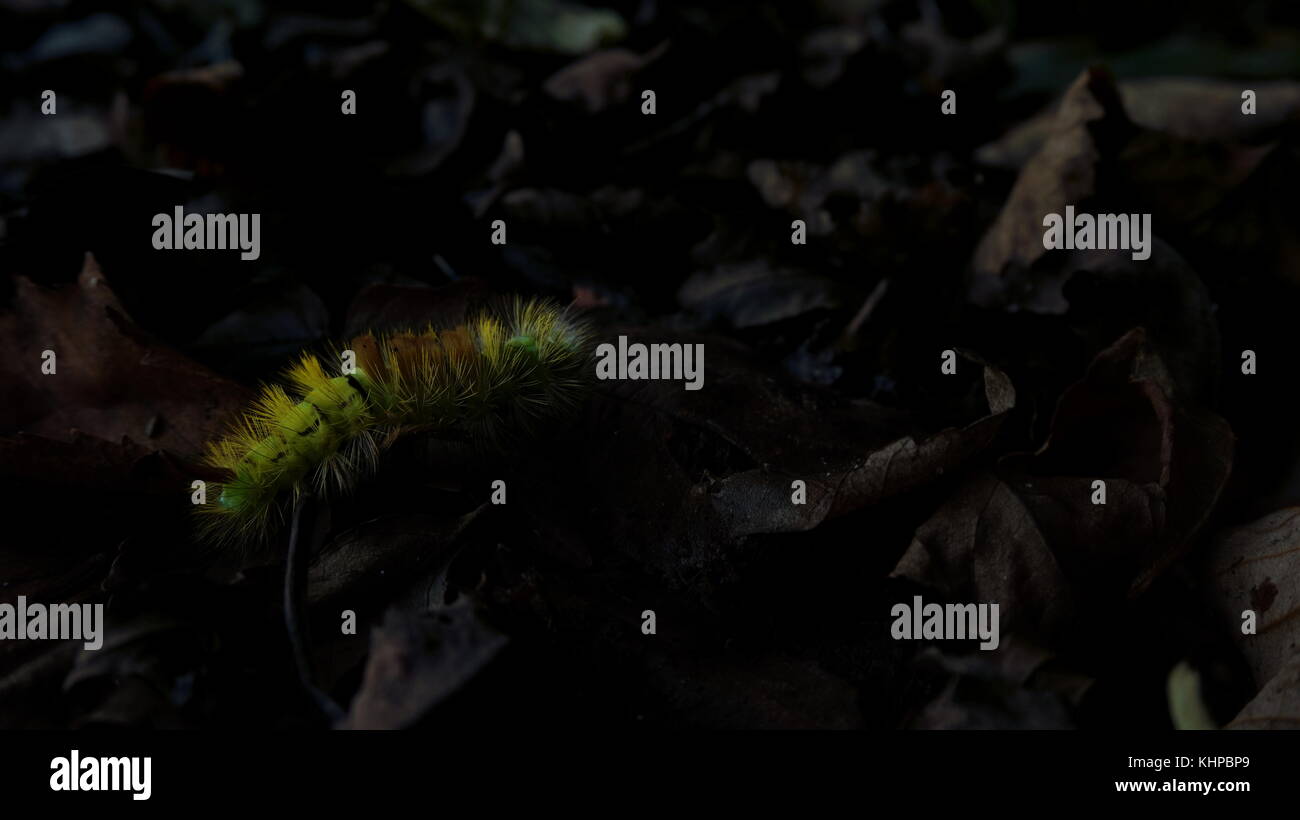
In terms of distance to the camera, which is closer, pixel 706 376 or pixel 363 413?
pixel 363 413

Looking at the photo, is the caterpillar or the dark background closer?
the dark background

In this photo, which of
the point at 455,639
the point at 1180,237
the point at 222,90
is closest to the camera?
the point at 455,639

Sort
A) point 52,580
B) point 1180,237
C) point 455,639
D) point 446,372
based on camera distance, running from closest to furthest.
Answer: point 455,639 → point 52,580 → point 446,372 → point 1180,237

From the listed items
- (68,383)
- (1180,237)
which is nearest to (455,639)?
(68,383)

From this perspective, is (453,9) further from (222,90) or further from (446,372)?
(446,372)

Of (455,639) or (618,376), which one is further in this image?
(618,376)

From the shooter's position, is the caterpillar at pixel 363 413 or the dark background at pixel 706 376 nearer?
the dark background at pixel 706 376

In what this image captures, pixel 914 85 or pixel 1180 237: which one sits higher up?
pixel 914 85
